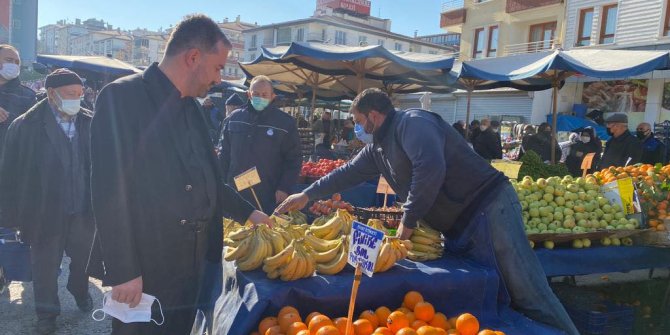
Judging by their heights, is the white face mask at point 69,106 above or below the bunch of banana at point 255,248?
above

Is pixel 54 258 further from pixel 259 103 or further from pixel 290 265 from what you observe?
pixel 290 265

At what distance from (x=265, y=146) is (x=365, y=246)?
2.72m

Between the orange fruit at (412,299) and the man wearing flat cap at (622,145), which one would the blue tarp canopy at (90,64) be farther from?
the orange fruit at (412,299)

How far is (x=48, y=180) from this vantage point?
12.5ft

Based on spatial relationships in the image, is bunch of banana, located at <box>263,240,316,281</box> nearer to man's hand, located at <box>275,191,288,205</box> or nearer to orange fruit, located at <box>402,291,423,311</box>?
orange fruit, located at <box>402,291,423,311</box>

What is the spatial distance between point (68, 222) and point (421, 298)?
3053 mm

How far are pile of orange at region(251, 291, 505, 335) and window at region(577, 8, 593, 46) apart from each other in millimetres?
22406

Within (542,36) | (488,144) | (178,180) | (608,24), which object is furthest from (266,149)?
(542,36)

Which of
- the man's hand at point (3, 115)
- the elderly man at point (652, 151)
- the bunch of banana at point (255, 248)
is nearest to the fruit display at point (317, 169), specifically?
the man's hand at point (3, 115)

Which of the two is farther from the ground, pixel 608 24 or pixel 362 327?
pixel 608 24

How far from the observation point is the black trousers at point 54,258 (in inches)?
152

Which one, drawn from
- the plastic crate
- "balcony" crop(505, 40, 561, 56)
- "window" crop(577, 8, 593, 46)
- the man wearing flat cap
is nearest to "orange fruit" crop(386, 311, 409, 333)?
the plastic crate

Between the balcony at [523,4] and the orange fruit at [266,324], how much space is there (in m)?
24.1

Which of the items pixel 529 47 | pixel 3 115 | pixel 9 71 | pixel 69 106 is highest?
pixel 529 47
